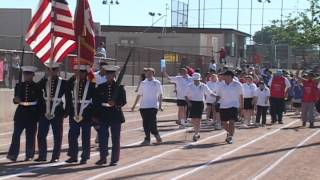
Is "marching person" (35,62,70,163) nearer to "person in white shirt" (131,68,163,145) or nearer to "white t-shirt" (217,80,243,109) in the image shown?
"person in white shirt" (131,68,163,145)

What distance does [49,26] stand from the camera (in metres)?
14.2

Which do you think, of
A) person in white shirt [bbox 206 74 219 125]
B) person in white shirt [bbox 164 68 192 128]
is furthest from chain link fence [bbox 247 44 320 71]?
person in white shirt [bbox 164 68 192 128]

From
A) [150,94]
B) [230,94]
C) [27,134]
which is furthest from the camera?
[230,94]

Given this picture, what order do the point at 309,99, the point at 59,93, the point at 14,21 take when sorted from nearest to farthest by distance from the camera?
1. the point at 59,93
2. the point at 309,99
3. the point at 14,21

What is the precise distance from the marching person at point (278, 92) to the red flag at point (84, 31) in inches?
469

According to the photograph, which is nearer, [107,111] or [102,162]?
[102,162]

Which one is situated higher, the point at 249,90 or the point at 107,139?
the point at 249,90

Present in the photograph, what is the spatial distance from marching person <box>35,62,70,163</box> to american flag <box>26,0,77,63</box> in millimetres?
765

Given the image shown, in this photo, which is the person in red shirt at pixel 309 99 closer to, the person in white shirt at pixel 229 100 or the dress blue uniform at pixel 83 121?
the person in white shirt at pixel 229 100

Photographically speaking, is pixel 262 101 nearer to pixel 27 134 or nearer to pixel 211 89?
pixel 211 89

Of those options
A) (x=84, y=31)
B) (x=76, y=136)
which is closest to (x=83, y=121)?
(x=76, y=136)

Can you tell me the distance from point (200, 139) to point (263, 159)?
13.1 ft

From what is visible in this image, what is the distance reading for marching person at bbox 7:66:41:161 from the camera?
13.3m

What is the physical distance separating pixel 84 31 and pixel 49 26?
0.83m
